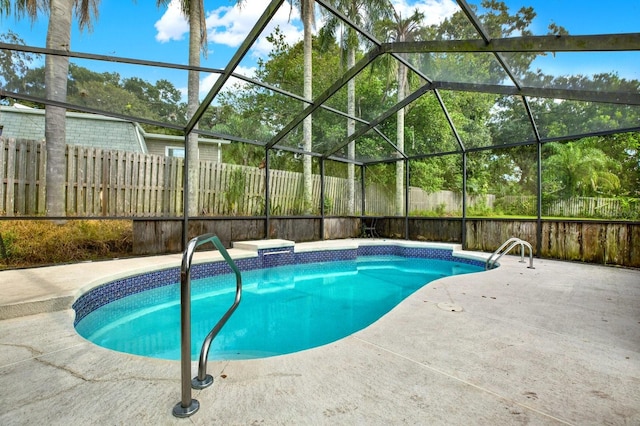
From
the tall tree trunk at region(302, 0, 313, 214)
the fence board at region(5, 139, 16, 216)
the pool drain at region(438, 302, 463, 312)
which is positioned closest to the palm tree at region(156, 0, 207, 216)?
the fence board at region(5, 139, 16, 216)

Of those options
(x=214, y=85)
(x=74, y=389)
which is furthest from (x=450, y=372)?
(x=214, y=85)

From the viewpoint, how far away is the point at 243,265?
5.81 metres

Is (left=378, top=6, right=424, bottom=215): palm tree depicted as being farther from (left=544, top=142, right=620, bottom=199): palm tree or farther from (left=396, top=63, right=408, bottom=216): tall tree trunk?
(left=544, top=142, right=620, bottom=199): palm tree

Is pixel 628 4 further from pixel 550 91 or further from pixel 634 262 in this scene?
pixel 634 262

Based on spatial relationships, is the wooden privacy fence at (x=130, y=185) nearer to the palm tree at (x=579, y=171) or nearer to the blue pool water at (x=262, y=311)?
the blue pool water at (x=262, y=311)

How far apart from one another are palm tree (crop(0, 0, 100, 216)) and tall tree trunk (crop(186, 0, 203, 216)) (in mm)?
1996

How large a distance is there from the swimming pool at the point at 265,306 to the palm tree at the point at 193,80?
79.4 inches

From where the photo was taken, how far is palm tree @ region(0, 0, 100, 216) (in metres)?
4.70

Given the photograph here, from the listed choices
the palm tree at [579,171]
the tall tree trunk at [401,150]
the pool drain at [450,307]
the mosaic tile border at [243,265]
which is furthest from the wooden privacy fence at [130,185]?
the palm tree at [579,171]

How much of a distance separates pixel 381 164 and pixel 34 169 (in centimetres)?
823

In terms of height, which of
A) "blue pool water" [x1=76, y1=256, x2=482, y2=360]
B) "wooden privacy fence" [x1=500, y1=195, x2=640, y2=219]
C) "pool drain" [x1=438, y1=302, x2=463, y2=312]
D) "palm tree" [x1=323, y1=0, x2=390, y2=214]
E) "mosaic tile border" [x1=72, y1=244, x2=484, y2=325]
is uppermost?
"palm tree" [x1=323, y1=0, x2=390, y2=214]

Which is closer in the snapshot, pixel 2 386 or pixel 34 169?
pixel 2 386

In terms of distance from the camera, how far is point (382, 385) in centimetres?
157

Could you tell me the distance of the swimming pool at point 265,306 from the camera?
2.98 m
